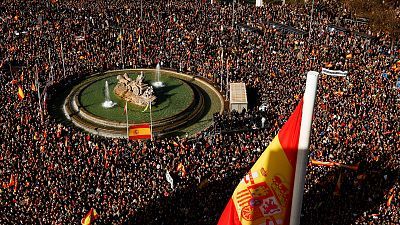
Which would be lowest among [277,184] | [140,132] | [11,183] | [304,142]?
[11,183]

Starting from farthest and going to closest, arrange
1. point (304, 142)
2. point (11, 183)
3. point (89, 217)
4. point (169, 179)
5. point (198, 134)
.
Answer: point (198, 134) → point (169, 179) → point (11, 183) → point (89, 217) → point (304, 142)

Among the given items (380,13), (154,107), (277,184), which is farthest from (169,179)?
(380,13)

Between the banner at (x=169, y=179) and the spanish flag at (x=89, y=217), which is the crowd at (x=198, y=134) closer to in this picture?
the banner at (x=169, y=179)

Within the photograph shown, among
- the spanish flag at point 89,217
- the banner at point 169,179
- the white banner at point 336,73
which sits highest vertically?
the white banner at point 336,73

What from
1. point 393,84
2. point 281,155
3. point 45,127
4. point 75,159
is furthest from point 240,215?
point 393,84

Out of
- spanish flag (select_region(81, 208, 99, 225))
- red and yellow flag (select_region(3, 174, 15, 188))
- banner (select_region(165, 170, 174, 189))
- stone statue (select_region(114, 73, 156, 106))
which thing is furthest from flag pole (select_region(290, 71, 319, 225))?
stone statue (select_region(114, 73, 156, 106))

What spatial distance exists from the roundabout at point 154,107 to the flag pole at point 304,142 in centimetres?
2746

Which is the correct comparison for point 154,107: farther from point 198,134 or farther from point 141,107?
point 198,134

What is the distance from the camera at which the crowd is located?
2673 centimetres

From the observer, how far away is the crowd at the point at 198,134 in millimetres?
26734

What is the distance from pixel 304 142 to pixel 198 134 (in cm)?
2702

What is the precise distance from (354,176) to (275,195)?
18278mm

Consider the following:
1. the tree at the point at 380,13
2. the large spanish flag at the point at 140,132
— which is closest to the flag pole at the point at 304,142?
the large spanish flag at the point at 140,132

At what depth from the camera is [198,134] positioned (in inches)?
1471
